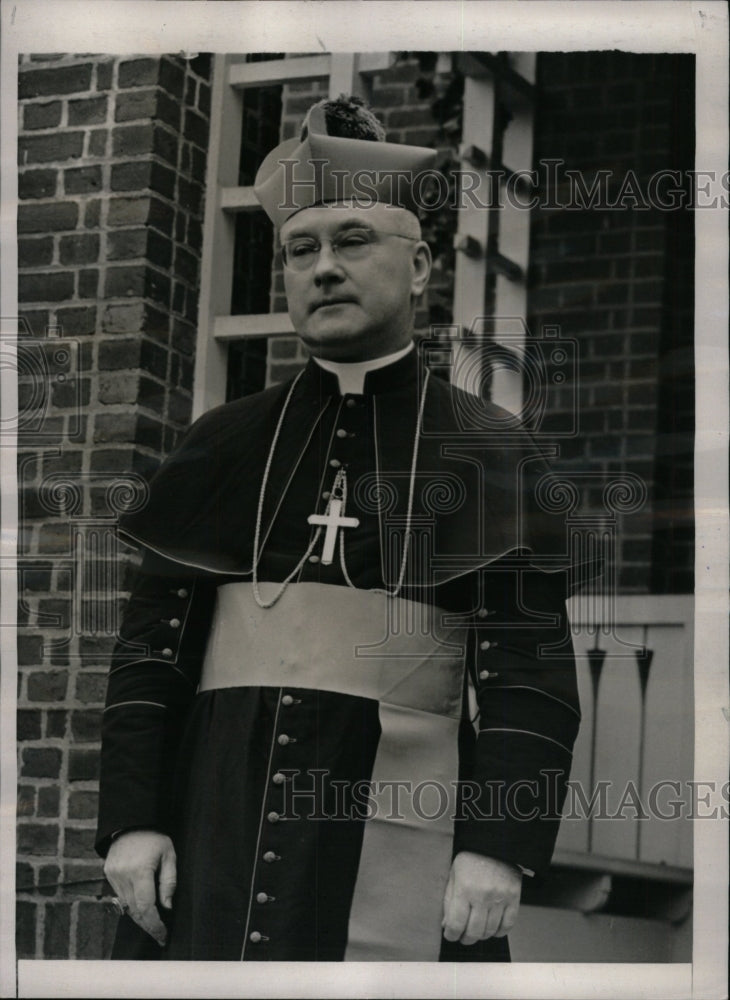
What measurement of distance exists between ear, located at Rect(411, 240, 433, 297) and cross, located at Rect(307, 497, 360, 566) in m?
0.57

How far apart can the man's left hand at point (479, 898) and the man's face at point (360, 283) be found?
4.22ft

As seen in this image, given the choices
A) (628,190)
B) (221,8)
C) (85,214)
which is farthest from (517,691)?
(221,8)

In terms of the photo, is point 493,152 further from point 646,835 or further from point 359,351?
point 646,835

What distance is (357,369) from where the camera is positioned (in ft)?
13.1

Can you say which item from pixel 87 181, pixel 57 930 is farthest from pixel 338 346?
pixel 57 930

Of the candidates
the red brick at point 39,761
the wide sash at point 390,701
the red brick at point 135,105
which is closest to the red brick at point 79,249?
the red brick at point 135,105

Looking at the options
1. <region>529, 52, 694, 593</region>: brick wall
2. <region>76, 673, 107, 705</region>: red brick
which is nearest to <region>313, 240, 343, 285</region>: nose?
→ <region>529, 52, 694, 593</region>: brick wall

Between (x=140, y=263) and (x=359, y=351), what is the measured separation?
25.3 inches

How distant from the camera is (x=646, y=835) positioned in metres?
3.98

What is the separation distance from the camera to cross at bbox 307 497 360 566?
153 inches

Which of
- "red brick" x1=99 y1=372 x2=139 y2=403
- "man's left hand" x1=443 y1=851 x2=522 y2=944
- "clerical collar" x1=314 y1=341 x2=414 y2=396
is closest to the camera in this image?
"man's left hand" x1=443 y1=851 x2=522 y2=944

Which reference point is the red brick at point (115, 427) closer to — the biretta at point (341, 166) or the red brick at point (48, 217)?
the red brick at point (48, 217)

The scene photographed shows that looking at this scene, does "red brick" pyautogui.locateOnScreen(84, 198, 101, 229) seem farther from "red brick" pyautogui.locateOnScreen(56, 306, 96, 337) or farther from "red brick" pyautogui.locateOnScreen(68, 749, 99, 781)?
"red brick" pyautogui.locateOnScreen(68, 749, 99, 781)

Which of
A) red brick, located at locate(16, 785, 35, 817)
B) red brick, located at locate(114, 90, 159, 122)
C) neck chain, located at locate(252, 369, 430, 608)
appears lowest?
red brick, located at locate(16, 785, 35, 817)
